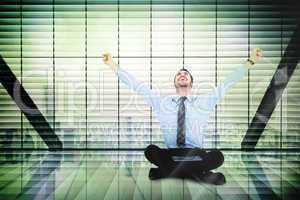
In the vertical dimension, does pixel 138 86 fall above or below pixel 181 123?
above

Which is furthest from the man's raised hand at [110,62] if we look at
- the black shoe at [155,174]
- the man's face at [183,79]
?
the black shoe at [155,174]

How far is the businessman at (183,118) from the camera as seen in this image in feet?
16.0

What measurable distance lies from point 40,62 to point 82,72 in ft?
1.48

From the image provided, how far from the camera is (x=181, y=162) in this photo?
4.87 m

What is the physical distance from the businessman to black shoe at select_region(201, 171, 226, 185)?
0.05ft

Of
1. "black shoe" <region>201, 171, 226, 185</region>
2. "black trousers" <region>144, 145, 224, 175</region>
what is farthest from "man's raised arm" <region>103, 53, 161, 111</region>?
"black shoe" <region>201, 171, 226, 185</region>

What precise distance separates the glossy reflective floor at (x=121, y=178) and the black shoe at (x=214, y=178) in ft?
0.16

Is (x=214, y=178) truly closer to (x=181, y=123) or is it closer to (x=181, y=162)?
(x=181, y=162)

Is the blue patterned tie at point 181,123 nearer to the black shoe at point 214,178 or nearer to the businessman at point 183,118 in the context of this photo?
the businessman at point 183,118

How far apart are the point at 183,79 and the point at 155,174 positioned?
106cm

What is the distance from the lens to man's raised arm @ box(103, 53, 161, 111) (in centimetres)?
491

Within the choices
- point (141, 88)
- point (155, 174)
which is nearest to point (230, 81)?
point (141, 88)

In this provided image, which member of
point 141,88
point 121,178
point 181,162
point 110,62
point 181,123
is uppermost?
point 110,62

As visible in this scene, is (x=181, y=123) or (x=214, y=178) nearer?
(x=181, y=123)
